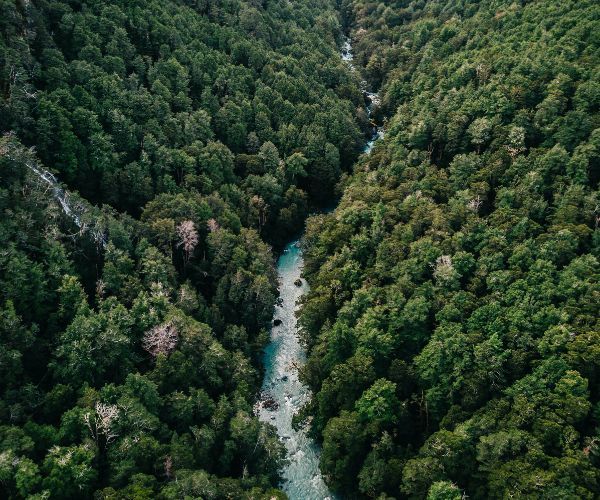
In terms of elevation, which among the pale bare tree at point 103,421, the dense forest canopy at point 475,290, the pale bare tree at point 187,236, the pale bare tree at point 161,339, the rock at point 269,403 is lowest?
the rock at point 269,403

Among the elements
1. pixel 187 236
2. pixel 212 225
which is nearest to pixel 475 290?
pixel 212 225

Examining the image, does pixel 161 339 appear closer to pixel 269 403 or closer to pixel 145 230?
pixel 269 403

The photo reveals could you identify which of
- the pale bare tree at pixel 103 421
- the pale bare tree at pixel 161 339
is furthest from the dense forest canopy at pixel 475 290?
the pale bare tree at pixel 103 421

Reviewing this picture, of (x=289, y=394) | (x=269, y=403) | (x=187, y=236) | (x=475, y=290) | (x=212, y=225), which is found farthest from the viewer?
(x=212, y=225)

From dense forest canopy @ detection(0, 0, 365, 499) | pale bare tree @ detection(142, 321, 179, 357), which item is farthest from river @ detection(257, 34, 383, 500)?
pale bare tree @ detection(142, 321, 179, 357)

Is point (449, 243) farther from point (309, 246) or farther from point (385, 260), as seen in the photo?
point (309, 246)

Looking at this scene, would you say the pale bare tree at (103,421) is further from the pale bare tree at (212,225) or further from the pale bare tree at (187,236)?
the pale bare tree at (212,225)
